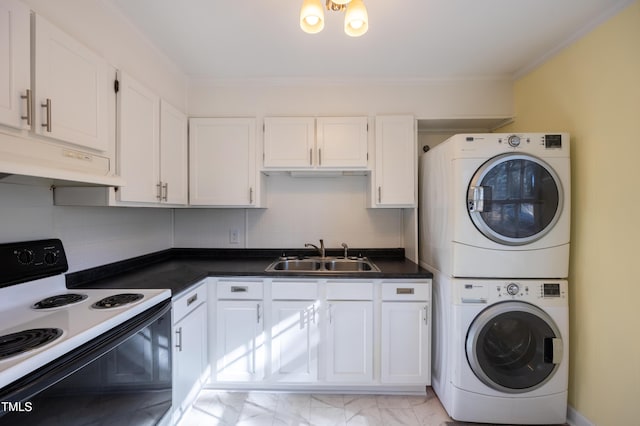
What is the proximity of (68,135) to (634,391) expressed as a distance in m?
3.04

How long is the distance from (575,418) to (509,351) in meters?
0.55

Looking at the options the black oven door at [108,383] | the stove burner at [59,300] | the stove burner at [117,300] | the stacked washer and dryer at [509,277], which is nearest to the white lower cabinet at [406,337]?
the stacked washer and dryer at [509,277]

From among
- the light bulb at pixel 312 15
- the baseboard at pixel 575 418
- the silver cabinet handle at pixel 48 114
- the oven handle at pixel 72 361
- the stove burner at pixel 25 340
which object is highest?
the light bulb at pixel 312 15

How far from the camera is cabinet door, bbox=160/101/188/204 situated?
1.92m

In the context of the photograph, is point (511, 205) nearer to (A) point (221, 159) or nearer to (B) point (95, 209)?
(A) point (221, 159)

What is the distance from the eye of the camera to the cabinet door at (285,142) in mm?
2266

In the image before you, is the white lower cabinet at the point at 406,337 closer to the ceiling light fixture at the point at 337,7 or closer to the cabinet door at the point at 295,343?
the cabinet door at the point at 295,343

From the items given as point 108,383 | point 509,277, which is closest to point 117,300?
point 108,383

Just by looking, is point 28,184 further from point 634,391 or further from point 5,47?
point 634,391

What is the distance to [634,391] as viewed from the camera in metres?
1.41

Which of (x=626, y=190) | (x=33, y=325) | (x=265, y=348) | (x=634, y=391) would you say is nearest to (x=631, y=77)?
(x=626, y=190)

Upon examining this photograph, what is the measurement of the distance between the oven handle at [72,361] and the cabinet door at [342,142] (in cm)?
161

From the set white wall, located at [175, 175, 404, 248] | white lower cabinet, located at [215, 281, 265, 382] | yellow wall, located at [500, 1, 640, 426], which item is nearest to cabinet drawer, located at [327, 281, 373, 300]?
white lower cabinet, located at [215, 281, 265, 382]

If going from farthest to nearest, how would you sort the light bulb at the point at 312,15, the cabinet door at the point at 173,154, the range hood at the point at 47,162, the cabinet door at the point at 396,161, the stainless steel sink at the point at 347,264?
the stainless steel sink at the point at 347,264
the cabinet door at the point at 396,161
the cabinet door at the point at 173,154
the light bulb at the point at 312,15
the range hood at the point at 47,162
